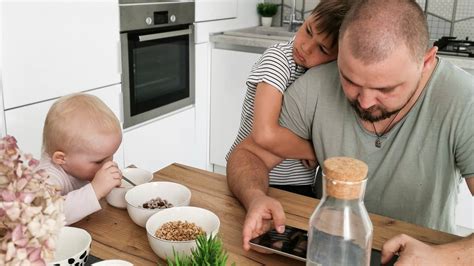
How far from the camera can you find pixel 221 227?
1093mm

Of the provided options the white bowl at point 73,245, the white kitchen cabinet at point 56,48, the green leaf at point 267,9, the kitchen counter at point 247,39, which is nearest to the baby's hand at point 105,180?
the white bowl at point 73,245

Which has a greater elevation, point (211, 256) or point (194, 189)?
point (211, 256)

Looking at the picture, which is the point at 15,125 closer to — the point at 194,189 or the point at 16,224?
the point at 194,189

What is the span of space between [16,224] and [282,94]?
3.40 feet

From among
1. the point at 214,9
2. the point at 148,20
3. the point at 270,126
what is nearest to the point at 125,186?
the point at 270,126

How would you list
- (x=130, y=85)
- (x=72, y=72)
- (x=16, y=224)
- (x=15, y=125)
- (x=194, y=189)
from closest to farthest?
1. (x=16, y=224)
2. (x=194, y=189)
3. (x=15, y=125)
4. (x=72, y=72)
5. (x=130, y=85)

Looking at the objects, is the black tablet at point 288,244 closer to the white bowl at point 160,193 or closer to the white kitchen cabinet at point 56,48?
the white bowl at point 160,193

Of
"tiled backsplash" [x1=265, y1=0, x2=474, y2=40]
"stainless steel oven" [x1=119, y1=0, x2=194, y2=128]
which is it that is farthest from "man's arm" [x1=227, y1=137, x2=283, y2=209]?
"tiled backsplash" [x1=265, y1=0, x2=474, y2=40]

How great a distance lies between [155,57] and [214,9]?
524 mm

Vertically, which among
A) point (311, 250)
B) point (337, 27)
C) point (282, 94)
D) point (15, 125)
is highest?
point (337, 27)

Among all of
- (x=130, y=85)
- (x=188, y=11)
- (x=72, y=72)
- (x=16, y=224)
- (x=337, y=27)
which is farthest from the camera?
(x=188, y=11)

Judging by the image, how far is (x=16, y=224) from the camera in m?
0.52

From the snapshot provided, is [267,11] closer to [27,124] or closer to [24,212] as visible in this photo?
[27,124]

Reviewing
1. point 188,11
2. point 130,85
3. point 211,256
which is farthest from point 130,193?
point 188,11
